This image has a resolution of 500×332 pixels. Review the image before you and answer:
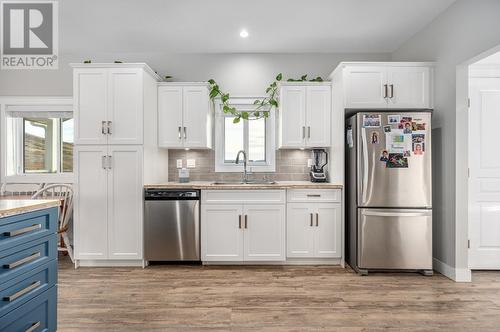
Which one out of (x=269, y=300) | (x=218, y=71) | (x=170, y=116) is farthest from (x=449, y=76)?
(x=170, y=116)

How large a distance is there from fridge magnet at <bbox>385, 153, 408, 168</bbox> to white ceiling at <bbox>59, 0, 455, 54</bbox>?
1.46 m

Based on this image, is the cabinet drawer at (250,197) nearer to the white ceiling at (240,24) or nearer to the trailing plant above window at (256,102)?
the trailing plant above window at (256,102)

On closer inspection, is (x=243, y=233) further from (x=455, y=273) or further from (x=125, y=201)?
(x=455, y=273)

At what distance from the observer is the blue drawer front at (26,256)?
1.47m

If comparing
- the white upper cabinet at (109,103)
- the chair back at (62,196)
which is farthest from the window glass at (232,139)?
the chair back at (62,196)

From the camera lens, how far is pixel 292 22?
3279 millimetres

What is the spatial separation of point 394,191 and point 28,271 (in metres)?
3.08

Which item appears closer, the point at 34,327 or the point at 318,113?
the point at 34,327

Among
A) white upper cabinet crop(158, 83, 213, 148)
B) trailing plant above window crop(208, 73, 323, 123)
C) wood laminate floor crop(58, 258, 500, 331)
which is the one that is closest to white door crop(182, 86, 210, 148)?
white upper cabinet crop(158, 83, 213, 148)

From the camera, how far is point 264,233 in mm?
3432

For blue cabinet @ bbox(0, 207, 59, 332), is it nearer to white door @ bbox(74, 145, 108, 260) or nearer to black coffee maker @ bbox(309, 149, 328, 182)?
white door @ bbox(74, 145, 108, 260)

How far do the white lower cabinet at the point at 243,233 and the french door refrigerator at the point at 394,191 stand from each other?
89cm

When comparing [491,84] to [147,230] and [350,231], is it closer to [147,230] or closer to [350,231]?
[350,231]

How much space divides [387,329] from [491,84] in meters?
2.78
